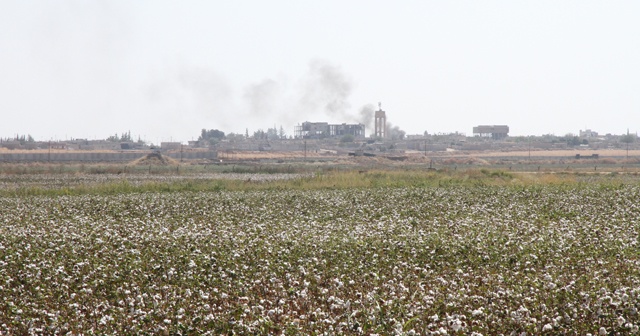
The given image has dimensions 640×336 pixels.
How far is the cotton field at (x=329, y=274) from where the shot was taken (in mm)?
11875

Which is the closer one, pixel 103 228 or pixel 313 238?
pixel 313 238

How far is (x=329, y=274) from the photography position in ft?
51.5

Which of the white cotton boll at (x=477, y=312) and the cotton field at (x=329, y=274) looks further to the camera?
the cotton field at (x=329, y=274)

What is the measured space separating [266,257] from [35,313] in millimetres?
5613

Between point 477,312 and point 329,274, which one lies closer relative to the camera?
point 477,312

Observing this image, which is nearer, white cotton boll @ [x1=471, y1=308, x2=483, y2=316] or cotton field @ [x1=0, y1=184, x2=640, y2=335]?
white cotton boll @ [x1=471, y1=308, x2=483, y2=316]

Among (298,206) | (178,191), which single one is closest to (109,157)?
(178,191)

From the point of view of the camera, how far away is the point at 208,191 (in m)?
44.3

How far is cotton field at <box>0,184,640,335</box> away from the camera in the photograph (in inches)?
468

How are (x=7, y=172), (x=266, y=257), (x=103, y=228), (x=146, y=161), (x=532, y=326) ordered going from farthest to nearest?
1. (x=146, y=161)
2. (x=7, y=172)
3. (x=103, y=228)
4. (x=266, y=257)
5. (x=532, y=326)

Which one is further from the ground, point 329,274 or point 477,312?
point 477,312

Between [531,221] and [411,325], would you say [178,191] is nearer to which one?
[531,221]

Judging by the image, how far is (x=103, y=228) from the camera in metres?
23.7

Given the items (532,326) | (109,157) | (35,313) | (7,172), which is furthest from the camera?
(109,157)
